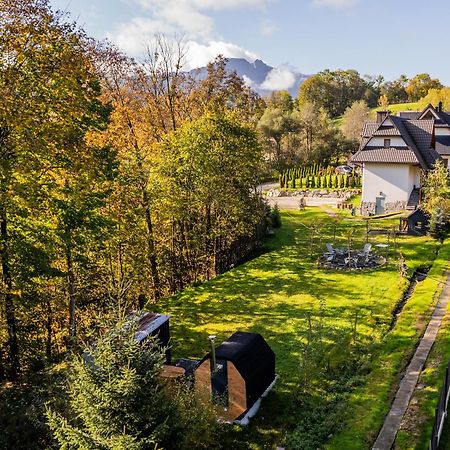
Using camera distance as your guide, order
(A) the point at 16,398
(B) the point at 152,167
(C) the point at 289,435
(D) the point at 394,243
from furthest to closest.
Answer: (D) the point at 394,243
(B) the point at 152,167
(A) the point at 16,398
(C) the point at 289,435

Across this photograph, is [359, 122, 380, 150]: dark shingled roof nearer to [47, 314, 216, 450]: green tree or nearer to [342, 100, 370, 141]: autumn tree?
[342, 100, 370, 141]: autumn tree

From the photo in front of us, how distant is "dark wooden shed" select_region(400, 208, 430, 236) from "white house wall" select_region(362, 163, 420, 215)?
16.7ft

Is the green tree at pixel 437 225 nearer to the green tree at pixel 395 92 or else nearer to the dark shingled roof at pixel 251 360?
the dark shingled roof at pixel 251 360

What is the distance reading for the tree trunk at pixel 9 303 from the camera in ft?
45.8

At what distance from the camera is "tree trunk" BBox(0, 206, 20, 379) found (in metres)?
14.0

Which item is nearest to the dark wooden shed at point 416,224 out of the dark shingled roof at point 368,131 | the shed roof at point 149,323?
the dark shingled roof at point 368,131

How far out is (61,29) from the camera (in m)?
14.3

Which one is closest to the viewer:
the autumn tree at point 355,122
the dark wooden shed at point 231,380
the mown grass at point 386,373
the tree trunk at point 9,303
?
the mown grass at point 386,373

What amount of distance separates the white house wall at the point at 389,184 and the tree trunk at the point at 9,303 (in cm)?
2906

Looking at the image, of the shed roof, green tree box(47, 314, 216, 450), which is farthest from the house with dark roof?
green tree box(47, 314, 216, 450)

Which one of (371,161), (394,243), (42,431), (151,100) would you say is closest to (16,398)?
(42,431)

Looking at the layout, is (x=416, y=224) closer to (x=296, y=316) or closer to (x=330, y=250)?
(x=330, y=250)

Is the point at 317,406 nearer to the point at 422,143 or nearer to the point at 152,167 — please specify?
the point at 152,167

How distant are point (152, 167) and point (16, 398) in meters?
13.3
